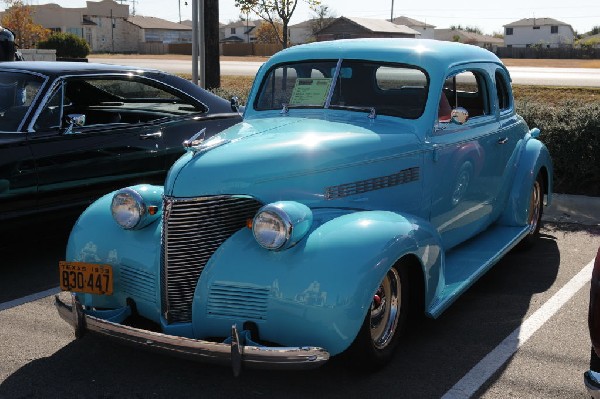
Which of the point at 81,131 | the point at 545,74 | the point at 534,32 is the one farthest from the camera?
the point at 534,32

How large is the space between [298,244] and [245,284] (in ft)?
1.04

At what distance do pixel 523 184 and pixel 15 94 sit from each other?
4320mm

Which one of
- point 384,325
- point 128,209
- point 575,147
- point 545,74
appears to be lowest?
point 384,325

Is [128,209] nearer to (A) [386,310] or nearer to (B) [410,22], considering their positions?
(A) [386,310]

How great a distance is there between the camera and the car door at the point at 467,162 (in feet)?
15.5

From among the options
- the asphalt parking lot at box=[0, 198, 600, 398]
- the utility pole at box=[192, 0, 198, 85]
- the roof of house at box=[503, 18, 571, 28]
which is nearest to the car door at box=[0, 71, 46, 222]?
the asphalt parking lot at box=[0, 198, 600, 398]

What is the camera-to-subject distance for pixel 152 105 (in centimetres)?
710

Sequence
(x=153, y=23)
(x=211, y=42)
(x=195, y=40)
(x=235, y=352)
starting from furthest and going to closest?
(x=153, y=23) → (x=211, y=42) → (x=195, y=40) → (x=235, y=352)

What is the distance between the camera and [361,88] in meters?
4.79

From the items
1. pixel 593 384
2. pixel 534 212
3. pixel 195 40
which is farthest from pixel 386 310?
pixel 195 40

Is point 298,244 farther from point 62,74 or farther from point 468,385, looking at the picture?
point 62,74

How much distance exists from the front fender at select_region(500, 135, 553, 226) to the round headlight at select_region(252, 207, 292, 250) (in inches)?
116

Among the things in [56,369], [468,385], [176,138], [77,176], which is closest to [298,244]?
[468,385]

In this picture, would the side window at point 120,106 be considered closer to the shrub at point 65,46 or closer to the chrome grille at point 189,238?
the chrome grille at point 189,238
